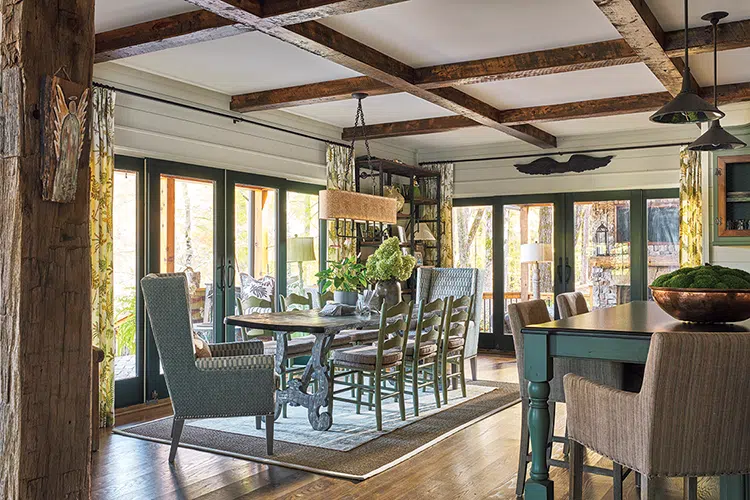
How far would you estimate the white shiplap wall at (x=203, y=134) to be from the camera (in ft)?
18.0

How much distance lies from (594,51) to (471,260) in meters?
4.66

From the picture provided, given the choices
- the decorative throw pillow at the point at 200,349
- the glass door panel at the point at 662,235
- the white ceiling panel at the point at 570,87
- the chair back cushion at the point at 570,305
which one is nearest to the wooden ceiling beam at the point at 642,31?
the white ceiling panel at the point at 570,87

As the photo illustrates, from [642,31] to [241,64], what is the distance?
2863 mm

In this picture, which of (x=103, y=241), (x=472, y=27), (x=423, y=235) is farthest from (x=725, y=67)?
(x=103, y=241)

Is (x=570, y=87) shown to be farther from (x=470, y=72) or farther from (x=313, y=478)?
(x=313, y=478)

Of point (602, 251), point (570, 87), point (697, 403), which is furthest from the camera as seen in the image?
point (602, 251)

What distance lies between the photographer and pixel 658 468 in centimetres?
226

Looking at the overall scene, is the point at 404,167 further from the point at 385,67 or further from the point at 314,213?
the point at 385,67

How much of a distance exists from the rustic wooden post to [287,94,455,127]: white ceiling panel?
13.8 feet

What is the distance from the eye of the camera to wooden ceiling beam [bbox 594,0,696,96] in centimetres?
373

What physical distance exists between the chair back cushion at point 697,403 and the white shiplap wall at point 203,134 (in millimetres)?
4433

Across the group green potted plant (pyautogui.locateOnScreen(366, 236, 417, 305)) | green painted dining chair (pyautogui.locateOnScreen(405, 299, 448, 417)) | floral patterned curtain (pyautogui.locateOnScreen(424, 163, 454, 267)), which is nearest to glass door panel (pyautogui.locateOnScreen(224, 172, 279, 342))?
green potted plant (pyautogui.locateOnScreen(366, 236, 417, 305))

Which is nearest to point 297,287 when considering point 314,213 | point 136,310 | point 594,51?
point 314,213

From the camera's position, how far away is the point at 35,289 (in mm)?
2455
